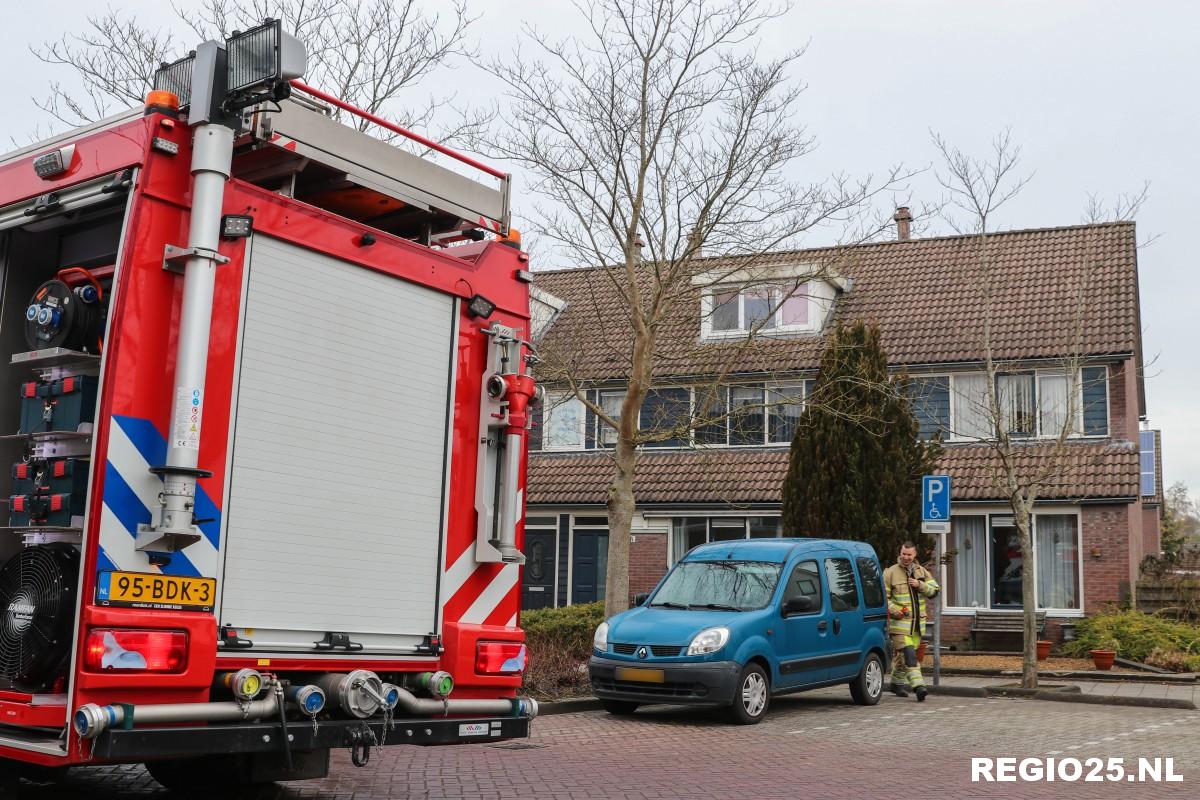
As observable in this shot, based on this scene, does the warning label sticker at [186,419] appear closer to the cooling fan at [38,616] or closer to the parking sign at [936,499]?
the cooling fan at [38,616]

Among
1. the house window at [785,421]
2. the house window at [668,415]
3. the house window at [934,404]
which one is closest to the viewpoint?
the house window at [668,415]

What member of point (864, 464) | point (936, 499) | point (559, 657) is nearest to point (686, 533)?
point (864, 464)

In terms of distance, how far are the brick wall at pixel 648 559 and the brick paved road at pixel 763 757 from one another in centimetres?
1118

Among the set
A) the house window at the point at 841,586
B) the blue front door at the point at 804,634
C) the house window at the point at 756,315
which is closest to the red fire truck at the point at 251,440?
the blue front door at the point at 804,634

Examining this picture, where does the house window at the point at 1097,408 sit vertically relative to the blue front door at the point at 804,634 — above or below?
above

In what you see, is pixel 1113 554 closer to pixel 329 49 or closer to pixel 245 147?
pixel 329 49

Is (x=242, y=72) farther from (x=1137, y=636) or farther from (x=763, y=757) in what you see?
(x=1137, y=636)

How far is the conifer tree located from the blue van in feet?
16.2

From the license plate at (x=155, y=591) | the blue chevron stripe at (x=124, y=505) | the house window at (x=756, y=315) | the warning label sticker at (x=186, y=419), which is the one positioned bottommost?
the license plate at (x=155, y=591)

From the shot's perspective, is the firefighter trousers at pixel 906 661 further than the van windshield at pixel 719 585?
Yes

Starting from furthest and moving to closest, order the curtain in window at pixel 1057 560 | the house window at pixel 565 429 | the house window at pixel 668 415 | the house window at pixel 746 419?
the house window at pixel 565 429, the curtain in window at pixel 1057 560, the house window at pixel 746 419, the house window at pixel 668 415

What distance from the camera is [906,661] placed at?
14984mm

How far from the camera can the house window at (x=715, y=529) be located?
2489 cm

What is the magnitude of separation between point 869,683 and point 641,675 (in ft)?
11.2
